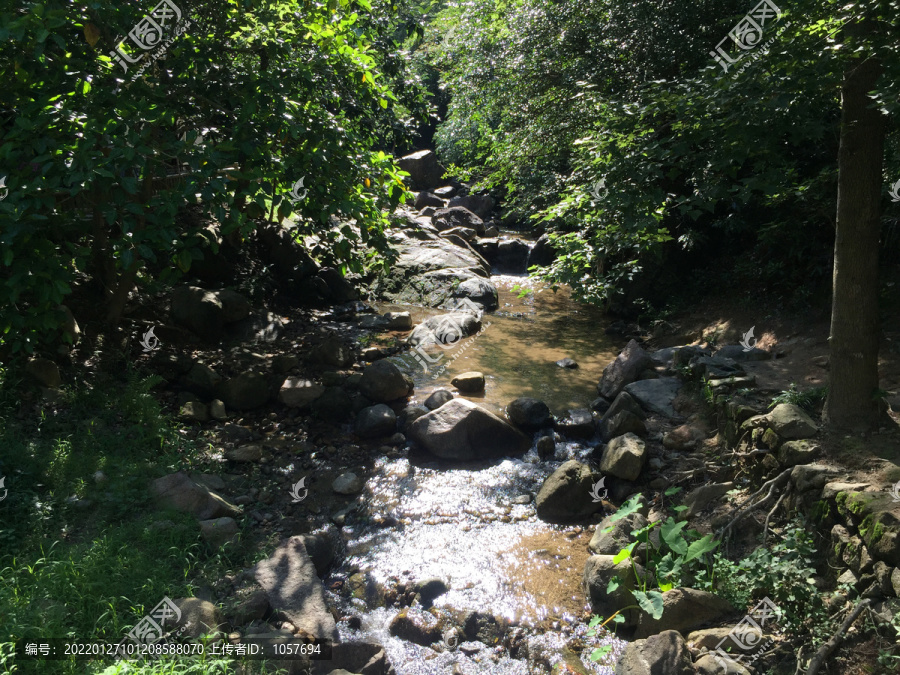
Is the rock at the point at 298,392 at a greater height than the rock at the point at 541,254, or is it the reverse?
the rock at the point at 541,254

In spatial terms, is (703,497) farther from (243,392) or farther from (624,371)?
(243,392)

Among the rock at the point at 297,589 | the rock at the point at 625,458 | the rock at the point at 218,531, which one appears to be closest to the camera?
the rock at the point at 297,589

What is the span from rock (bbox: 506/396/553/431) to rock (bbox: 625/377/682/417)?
1102 millimetres

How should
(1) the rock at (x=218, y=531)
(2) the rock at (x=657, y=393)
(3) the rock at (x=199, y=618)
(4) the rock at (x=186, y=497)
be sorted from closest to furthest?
(3) the rock at (x=199, y=618)
(1) the rock at (x=218, y=531)
(4) the rock at (x=186, y=497)
(2) the rock at (x=657, y=393)

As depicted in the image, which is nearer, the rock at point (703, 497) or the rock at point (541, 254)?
the rock at point (703, 497)

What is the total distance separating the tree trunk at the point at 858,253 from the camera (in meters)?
4.33

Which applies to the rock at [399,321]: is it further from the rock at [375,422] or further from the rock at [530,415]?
the rock at [530,415]

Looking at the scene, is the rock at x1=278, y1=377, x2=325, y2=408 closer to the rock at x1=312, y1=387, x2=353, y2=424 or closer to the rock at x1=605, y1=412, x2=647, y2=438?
the rock at x1=312, y1=387, x2=353, y2=424

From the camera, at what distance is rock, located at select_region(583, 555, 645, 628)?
423 centimetres
